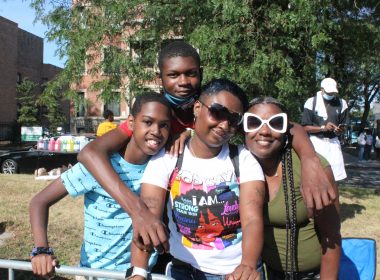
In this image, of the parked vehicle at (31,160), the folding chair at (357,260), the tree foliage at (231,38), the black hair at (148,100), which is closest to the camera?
the black hair at (148,100)

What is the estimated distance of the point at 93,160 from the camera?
6.98 feet

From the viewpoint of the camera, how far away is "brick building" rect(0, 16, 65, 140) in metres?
36.1

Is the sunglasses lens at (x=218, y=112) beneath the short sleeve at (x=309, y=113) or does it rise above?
beneath

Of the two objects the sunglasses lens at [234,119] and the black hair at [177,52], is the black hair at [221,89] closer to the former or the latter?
the sunglasses lens at [234,119]

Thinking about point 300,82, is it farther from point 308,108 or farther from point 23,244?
point 23,244

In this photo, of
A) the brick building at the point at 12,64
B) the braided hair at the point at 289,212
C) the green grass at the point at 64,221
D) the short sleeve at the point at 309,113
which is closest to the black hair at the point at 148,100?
the braided hair at the point at 289,212

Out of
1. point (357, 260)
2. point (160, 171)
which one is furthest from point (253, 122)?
point (357, 260)

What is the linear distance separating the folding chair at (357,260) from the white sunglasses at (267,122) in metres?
1.16

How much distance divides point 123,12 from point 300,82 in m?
3.28

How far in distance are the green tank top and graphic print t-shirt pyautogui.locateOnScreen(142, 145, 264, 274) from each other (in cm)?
22

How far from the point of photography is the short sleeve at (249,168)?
207 centimetres

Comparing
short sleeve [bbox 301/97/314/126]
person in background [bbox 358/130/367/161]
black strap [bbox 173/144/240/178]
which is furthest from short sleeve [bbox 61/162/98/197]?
person in background [bbox 358/130/367/161]

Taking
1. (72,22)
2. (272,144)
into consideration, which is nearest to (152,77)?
(72,22)

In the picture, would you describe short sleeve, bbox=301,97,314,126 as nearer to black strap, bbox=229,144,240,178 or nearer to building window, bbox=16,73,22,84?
black strap, bbox=229,144,240,178
